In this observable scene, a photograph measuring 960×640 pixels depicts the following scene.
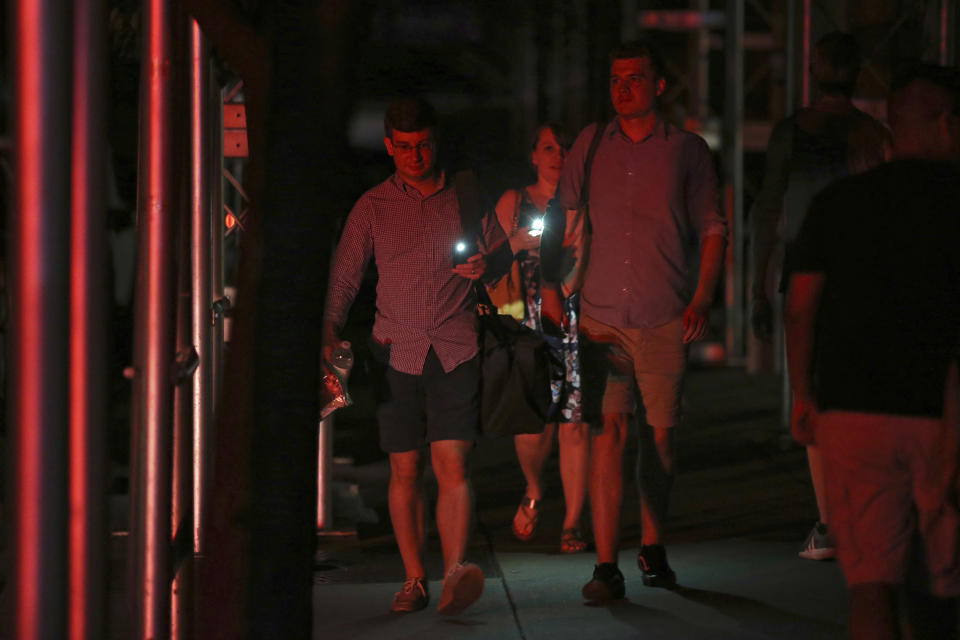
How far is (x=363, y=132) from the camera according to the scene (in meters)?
32.5

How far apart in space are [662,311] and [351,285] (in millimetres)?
1260

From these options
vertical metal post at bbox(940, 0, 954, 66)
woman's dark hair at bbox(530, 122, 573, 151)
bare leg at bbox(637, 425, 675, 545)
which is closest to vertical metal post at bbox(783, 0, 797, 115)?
vertical metal post at bbox(940, 0, 954, 66)

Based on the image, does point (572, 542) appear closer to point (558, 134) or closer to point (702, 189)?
point (702, 189)

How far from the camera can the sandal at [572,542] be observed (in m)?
6.96

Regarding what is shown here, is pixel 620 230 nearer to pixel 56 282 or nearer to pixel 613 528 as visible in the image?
pixel 613 528

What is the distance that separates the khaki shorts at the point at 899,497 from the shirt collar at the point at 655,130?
2341 millimetres

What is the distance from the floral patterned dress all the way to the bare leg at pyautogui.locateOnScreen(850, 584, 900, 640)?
243cm

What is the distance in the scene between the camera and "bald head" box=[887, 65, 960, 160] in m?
3.96

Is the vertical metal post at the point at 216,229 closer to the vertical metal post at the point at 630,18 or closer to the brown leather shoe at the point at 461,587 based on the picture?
the brown leather shoe at the point at 461,587

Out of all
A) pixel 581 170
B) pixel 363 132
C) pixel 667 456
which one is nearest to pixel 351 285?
pixel 581 170

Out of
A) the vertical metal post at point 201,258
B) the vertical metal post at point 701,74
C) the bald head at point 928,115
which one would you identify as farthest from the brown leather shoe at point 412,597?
the vertical metal post at point 701,74

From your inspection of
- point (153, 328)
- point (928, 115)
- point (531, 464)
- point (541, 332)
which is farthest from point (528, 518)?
point (928, 115)

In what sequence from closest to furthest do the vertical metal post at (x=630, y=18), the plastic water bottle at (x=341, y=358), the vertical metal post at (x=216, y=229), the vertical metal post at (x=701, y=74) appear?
1. the plastic water bottle at (x=341, y=358)
2. the vertical metal post at (x=216, y=229)
3. the vertical metal post at (x=630, y=18)
4. the vertical metal post at (x=701, y=74)

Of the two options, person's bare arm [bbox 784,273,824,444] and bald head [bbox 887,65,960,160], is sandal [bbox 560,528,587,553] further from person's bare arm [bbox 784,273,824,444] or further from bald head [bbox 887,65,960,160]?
bald head [bbox 887,65,960,160]
